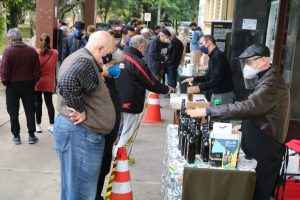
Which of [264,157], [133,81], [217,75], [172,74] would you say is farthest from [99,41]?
[172,74]

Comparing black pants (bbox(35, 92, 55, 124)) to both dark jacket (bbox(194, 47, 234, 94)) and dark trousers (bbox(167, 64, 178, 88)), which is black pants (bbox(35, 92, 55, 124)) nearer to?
dark jacket (bbox(194, 47, 234, 94))

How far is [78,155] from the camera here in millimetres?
3746

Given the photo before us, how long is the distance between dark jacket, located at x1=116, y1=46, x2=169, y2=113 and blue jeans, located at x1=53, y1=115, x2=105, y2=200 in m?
1.93

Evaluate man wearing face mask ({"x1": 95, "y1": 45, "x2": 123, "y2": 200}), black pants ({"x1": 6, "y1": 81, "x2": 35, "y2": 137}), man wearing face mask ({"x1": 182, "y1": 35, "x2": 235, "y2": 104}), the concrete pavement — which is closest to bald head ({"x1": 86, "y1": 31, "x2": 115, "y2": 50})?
man wearing face mask ({"x1": 95, "y1": 45, "x2": 123, "y2": 200})

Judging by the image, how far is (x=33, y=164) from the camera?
6.10 metres

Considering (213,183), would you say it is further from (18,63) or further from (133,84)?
(18,63)

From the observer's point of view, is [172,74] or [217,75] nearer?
[217,75]

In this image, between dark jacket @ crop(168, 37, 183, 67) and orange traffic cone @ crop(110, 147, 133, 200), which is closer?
orange traffic cone @ crop(110, 147, 133, 200)

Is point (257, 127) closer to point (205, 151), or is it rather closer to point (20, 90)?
point (205, 151)

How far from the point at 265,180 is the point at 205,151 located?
64 cm

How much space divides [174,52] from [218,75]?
4.93 meters

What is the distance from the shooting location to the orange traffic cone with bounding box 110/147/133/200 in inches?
171

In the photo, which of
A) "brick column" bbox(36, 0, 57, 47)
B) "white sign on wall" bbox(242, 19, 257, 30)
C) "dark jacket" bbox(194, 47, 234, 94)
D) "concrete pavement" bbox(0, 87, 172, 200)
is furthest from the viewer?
"brick column" bbox(36, 0, 57, 47)

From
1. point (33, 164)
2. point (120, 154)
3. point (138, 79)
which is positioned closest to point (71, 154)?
point (120, 154)
